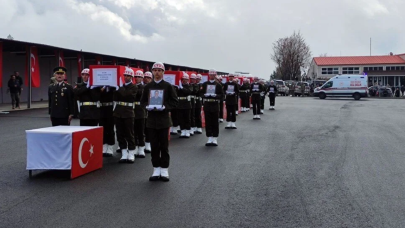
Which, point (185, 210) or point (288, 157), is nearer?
point (185, 210)

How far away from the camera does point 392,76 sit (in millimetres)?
76375

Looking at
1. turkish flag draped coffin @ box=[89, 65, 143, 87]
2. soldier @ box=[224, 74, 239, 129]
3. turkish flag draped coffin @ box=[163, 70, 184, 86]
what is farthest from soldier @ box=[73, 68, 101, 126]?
soldier @ box=[224, 74, 239, 129]

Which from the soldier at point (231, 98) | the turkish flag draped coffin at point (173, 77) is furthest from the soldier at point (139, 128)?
the soldier at point (231, 98)

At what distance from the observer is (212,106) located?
12.5 metres

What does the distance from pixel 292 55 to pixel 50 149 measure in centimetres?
8867

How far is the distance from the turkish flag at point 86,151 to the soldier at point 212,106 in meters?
4.14

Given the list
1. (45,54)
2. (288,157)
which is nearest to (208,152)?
(288,157)

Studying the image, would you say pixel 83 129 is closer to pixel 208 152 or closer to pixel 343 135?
pixel 208 152

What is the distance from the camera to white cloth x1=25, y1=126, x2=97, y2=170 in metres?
7.81

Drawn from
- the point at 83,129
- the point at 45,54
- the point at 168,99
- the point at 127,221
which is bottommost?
the point at 127,221

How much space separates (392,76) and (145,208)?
78.8 metres

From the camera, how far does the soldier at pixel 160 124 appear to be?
789 centimetres

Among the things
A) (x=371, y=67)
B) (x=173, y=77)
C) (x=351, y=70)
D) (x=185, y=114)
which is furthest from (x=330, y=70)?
(x=173, y=77)

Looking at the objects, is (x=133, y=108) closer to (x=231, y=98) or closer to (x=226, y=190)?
(x=226, y=190)
